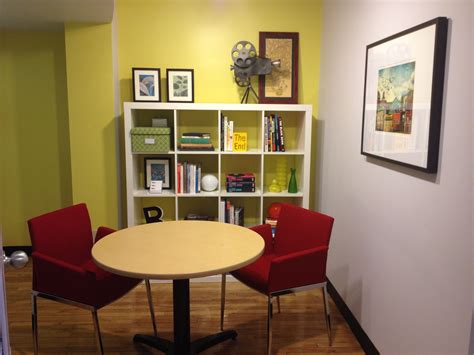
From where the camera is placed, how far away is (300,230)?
2.82 metres

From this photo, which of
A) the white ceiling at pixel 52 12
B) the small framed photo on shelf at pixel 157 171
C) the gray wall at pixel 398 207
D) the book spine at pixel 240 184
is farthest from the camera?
the small framed photo on shelf at pixel 157 171

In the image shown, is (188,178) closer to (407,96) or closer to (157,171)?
(157,171)

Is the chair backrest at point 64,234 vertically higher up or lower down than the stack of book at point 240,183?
lower down

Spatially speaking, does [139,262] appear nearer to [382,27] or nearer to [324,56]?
[382,27]

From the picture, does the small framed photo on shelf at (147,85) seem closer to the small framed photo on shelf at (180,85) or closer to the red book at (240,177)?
the small framed photo on shelf at (180,85)

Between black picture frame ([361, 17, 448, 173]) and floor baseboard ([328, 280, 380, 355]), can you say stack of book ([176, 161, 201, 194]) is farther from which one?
black picture frame ([361, 17, 448, 173])

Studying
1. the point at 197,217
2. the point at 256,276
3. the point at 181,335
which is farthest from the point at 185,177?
Result: the point at 181,335

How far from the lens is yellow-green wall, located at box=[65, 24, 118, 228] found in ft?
12.0

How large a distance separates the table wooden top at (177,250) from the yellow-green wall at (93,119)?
4.17 ft

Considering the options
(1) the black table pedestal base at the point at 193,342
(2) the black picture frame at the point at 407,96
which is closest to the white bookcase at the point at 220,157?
(2) the black picture frame at the point at 407,96

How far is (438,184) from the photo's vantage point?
185 centimetres

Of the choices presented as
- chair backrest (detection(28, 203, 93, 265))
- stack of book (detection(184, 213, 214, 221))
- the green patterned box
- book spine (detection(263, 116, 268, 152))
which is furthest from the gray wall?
chair backrest (detection(28, 203, 93, 265))

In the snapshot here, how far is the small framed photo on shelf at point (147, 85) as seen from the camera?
3738mm

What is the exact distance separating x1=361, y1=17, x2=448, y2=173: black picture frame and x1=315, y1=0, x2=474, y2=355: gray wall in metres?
0.05
